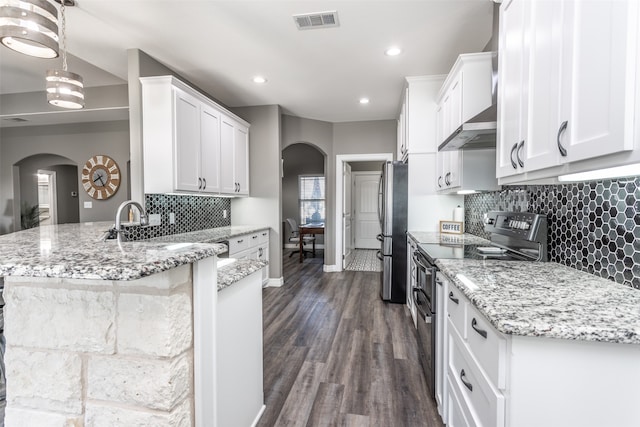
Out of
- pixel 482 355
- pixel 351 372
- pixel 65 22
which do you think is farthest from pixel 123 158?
pixel 482 355

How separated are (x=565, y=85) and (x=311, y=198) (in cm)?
720

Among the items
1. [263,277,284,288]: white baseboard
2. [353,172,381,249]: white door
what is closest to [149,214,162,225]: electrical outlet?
[263,277,284,288]: white baseboard

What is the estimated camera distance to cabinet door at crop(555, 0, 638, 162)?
0.80 m

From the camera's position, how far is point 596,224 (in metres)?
1.36

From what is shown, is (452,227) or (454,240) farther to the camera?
(452,227)

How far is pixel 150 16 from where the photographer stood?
2301mm

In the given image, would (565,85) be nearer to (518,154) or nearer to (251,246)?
(518,154)

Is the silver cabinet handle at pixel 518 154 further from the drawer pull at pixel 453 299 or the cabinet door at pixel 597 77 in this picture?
the drawer pull at pixel 453 299

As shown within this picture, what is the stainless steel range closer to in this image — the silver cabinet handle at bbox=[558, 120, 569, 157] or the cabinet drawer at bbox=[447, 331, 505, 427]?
the cabinet drawer at bbox=[447, 331, 505, 427]

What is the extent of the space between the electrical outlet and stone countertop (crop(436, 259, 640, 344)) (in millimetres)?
2682

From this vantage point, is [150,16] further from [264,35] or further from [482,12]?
[482,12]

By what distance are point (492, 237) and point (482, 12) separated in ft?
5.56

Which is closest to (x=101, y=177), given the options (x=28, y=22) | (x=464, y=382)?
(x=28, y=22)

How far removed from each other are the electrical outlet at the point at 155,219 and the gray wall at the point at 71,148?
293 cm
